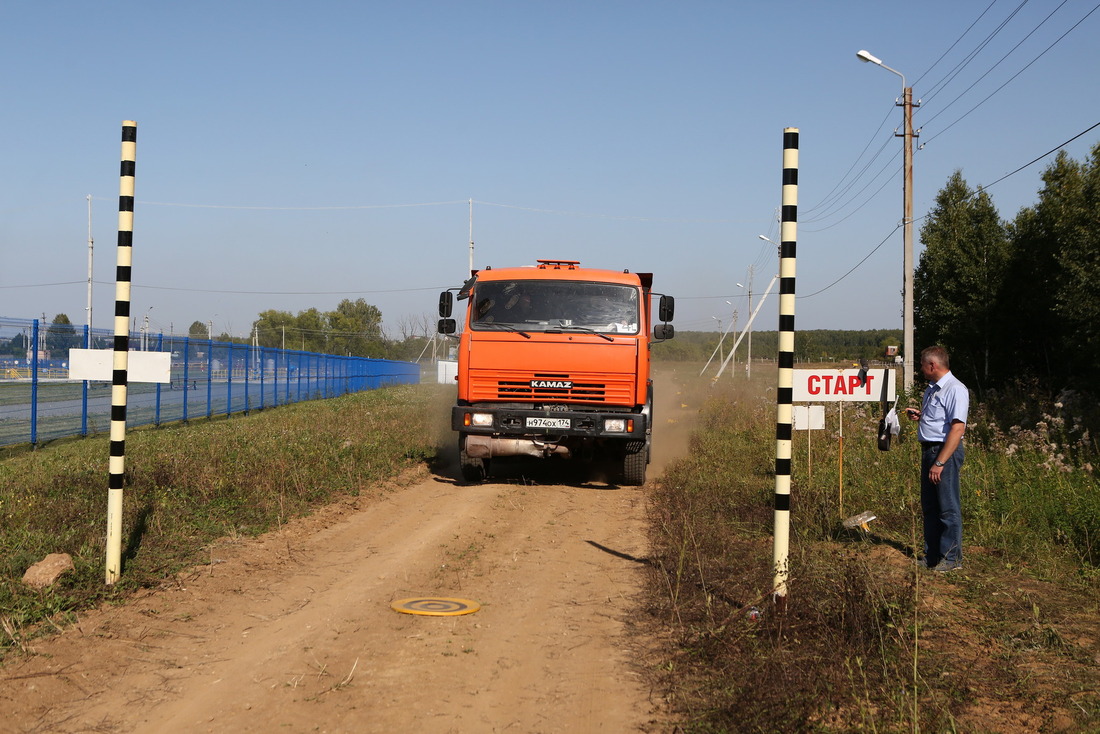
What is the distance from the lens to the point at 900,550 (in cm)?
783

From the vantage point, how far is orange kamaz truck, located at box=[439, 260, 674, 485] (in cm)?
1140

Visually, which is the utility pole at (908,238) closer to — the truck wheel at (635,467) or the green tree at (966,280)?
the green tree at (966,280)

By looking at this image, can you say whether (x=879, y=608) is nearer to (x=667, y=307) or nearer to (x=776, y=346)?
(x=667, y=307)

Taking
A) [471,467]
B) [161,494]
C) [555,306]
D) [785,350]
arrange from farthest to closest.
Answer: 1. [471,467]
2. [555,306]
3. [161,494]
4. [785,350]

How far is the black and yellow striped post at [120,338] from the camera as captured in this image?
625 centimetres

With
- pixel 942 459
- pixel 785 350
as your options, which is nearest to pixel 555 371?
pixel 942 459

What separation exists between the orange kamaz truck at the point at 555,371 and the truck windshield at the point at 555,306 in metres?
0.01

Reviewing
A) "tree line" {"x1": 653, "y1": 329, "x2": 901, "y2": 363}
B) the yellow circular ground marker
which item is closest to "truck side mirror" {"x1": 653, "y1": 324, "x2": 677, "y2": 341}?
the yellow circular ground marker

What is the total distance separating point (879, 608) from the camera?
505cm

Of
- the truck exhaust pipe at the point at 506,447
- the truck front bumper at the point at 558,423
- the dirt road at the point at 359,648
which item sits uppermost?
the truck front bumper at the point at 558,423

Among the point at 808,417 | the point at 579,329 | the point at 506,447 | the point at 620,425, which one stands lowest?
the point at 506,447

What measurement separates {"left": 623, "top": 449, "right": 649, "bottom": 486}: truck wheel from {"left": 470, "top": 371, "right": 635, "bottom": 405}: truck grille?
36.2 inches

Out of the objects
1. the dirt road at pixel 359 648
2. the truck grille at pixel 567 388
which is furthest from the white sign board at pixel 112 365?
the truck grille at pixel 567 388

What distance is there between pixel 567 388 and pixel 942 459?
548 cm
